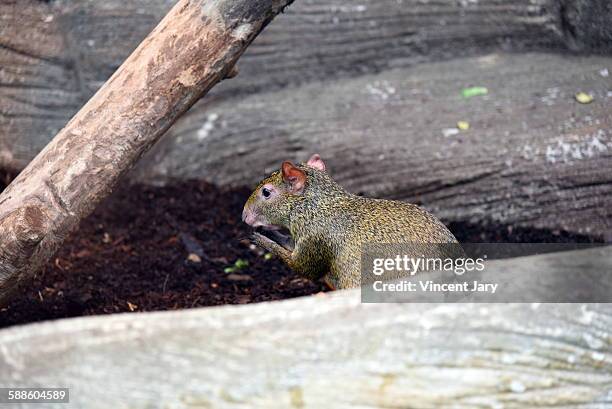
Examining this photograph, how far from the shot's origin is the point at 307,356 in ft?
9.16

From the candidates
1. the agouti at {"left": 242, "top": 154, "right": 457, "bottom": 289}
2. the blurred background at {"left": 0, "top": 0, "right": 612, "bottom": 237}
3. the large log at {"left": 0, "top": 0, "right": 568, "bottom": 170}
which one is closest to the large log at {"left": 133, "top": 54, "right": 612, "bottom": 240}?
the blurred background at {"left": 0, "top": 0, "right": 612, "bottom": 237}

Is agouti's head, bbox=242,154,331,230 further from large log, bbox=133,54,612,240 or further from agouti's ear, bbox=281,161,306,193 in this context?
large log, bbox=133,54,612,240

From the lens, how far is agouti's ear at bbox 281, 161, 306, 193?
4.78 meters

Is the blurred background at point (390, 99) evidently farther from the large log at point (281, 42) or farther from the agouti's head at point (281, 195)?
the agouti's head at point (281, 195)

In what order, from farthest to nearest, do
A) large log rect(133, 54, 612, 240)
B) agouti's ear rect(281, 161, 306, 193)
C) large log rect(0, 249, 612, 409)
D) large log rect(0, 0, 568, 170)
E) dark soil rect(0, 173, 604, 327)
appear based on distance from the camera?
large log rect(0, 0, 568, 170), large log rect(133, 54, 612, 240), dark soil rect(0, 173, 604, 327), agouti's ear rect(281, 161, 306, 193), large log rect(0, 249, 612, 409)

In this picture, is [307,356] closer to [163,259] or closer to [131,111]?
[131,111]

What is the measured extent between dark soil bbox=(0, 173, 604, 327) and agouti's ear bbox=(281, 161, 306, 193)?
32.8 inches

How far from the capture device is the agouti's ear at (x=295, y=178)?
15.7 ft

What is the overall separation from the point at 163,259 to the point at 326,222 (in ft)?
5.75

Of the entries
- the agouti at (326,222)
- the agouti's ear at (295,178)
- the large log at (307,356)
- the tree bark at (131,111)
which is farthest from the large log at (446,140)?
the large log at (307,356)

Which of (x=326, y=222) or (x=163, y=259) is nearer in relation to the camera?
(x=326, y=222)

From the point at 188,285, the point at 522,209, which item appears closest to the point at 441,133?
the point at 522,209

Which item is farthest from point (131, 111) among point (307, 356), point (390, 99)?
point (390, 99)

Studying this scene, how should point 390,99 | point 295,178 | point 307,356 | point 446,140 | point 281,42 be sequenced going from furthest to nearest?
point 281,42 < point 390,99 < point 446,140 < point 295,178 < point 307,356
